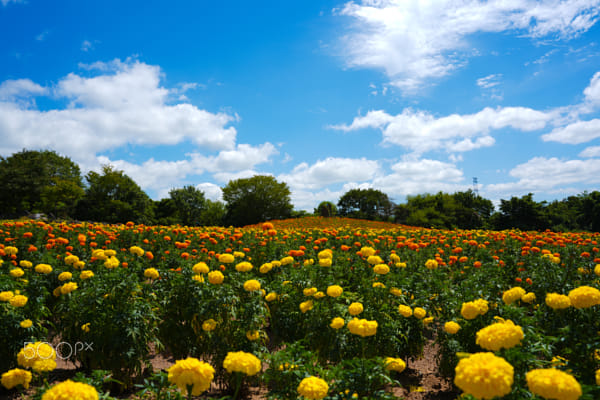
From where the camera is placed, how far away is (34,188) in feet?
137

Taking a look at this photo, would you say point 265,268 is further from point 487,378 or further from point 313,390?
point 487,378

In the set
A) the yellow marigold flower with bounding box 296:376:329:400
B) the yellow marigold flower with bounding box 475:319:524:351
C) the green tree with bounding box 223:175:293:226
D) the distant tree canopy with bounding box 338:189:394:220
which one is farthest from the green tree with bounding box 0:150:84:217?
the yellow marigold flower with bounding box 475:319:524:351

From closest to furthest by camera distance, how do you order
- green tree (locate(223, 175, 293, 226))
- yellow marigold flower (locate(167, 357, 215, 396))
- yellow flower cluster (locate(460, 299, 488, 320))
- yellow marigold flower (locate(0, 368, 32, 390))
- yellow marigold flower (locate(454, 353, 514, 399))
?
yellow marigold flower (locate(454, 353, 514, 399)), yellow marigold flower (locate(167, 357, 215, 396)), yellow marigold flower (locate(0, 368, 32, 390)), yellow flower cluster (locate(460, 299, 488, 320)), green tree (locate(223, 175, 293, 226))

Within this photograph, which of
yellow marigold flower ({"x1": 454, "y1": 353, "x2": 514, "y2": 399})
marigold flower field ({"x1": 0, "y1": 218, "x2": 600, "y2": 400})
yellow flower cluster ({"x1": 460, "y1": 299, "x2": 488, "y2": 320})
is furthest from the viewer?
yellow flower cluster ({"x1": 460, "y1": 299, "x2": 488, "y2": 320})

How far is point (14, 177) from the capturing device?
134ft

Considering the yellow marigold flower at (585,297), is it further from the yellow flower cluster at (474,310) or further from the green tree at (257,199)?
the green tree at (257,199)

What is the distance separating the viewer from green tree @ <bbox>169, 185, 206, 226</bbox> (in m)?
49.6

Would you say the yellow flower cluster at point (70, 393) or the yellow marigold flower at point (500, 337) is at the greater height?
the yellow marigold flower at point (500, 337)

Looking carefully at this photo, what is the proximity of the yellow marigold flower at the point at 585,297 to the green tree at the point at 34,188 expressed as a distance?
41596 millimetres

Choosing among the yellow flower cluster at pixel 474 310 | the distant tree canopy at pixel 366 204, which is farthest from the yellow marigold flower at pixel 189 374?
the distant tree canopy at pixel 366 204

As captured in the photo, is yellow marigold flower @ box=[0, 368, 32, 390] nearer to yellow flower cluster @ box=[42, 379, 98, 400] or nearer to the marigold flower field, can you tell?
the marigold flower field

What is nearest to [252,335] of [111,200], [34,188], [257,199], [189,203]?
[257,199]

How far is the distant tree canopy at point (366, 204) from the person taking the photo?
46.8 m

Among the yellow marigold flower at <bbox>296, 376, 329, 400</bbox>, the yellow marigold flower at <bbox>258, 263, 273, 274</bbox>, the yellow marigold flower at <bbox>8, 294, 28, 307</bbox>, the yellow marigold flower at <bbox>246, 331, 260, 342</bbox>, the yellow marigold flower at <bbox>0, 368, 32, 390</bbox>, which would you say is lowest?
the yellow marigold flower at <bbox>246, 331, 260, 342</bbox>
